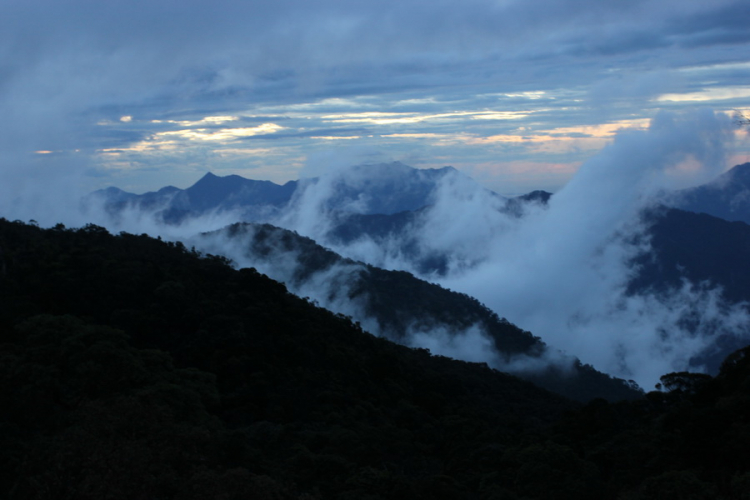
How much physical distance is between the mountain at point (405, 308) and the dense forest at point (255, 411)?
166 ft

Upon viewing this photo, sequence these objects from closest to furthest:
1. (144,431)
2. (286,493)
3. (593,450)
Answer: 1. (286,493)
2. (144,431)
3. (593,450)

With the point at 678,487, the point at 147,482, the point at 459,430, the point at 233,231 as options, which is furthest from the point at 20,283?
the point at 233,231

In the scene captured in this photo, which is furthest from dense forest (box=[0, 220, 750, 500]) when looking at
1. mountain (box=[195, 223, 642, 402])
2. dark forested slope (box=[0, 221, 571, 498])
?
mountain (box=[195, 223, 642, 402])

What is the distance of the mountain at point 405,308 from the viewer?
96.7 meters

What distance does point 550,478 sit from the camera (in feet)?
68.7

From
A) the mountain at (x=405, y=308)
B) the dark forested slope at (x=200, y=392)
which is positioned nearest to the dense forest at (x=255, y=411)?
the dark forested slope at (x=200, y=392)

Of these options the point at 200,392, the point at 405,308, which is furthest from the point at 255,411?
the point at 405,308

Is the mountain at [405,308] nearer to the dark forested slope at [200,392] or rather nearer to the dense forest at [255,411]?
the dark forested slope at [200,392]

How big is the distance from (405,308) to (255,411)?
73.2 metres

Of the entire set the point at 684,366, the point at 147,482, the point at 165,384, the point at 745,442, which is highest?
the point at 147,482

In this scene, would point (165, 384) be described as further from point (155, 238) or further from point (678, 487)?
point (155, 238)

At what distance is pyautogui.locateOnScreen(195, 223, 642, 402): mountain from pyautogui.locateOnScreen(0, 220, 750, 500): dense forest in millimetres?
50530

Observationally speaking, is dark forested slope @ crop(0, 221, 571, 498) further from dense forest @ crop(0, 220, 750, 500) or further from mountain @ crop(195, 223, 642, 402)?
mountain @ crop(195, 223, 642, 402)

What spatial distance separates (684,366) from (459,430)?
18549cm
